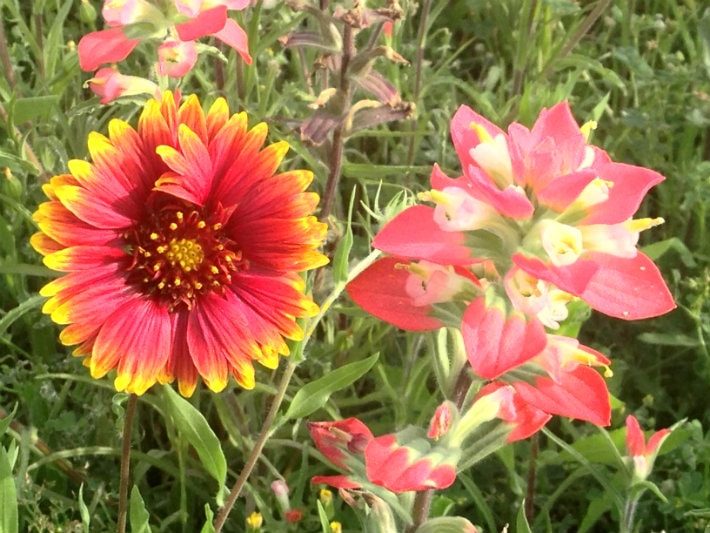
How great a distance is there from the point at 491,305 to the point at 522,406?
161 mm

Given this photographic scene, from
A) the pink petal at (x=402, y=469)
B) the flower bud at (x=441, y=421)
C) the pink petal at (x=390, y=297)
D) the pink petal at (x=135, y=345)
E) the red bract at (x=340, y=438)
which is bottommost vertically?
the red bract at (x=340, y=438)

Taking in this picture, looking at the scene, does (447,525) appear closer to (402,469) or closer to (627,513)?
(402,469)

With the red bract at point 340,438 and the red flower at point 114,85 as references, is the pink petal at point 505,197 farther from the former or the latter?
the red flower at point 114,85

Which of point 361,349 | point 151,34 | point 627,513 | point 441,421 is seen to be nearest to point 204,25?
point 151,34

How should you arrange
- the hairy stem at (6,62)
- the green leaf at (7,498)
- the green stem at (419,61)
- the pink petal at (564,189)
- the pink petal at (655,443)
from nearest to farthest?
the pink petal at (564,189), the green leaf at (7,498), the pink petal at (655,443), the hairy stem at (6,62), the green stem at (419,61)

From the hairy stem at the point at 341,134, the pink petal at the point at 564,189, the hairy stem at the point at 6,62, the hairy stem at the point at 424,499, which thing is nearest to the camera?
the pink petal at the point at 564,189

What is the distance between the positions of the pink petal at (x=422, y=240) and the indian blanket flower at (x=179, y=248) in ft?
Result: 0.63

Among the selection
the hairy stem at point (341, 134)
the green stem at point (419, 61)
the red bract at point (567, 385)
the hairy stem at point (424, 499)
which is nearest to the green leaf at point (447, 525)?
the hairy stem at point (424, 499)

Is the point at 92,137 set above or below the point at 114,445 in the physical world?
above

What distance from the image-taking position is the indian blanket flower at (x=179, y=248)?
0.80 m

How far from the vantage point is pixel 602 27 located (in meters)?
1.96

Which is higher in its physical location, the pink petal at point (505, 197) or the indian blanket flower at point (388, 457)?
the pink petal at point (505, 197)

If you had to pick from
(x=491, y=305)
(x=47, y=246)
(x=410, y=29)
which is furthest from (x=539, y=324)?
(x=410, y=29)

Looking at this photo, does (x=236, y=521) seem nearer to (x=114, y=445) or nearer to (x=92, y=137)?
(x=114, y=445)
